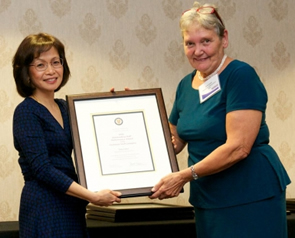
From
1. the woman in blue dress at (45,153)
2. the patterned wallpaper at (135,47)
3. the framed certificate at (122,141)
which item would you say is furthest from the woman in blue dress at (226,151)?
the patterned wallpaper at (135,47)

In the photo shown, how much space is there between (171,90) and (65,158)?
143cm

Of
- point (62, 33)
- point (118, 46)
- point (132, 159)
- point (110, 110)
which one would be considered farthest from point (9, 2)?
point (132, 159)

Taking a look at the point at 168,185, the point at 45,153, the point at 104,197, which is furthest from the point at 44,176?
the point at 168,185

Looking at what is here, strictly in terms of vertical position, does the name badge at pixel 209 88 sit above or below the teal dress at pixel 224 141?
above

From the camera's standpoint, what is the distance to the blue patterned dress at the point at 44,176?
2240mm

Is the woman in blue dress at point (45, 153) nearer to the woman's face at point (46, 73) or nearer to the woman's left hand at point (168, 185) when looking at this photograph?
the woman's face at point (46, 73)

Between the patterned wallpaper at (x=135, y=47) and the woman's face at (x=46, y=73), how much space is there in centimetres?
112

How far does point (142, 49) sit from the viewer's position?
11.9ft

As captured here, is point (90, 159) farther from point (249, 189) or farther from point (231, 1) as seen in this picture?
point (231, 1)

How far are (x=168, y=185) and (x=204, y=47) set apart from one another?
600mm

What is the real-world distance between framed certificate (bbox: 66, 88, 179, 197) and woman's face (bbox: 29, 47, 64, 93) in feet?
0.36

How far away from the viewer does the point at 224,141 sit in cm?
230

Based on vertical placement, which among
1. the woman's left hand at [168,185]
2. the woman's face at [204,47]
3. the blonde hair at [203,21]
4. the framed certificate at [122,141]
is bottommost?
the woman's left hand at [168,185]

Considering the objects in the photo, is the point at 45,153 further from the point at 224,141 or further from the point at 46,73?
the point at 224,141
